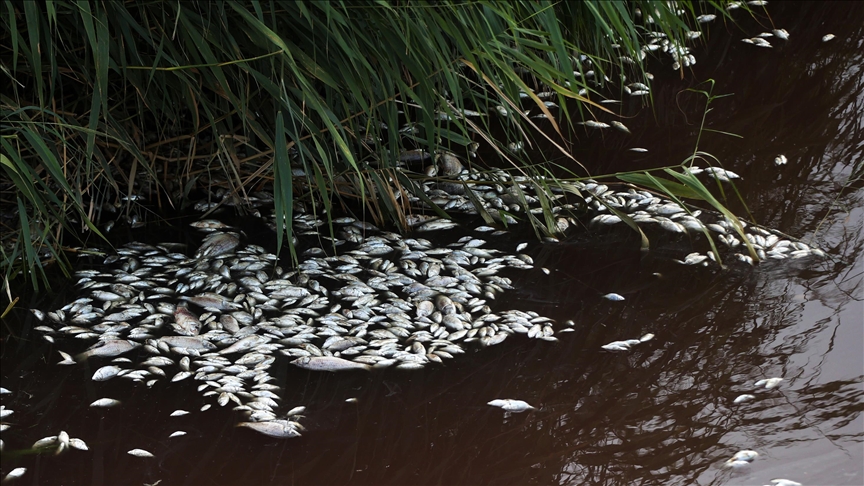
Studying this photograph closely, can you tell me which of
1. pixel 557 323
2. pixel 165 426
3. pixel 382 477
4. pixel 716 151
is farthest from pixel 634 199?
pixel 165 426

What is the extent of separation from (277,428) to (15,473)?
505 millimetres

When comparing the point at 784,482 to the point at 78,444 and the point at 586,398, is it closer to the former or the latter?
the point at 586,398

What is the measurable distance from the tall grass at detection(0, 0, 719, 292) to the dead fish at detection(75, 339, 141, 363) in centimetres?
28

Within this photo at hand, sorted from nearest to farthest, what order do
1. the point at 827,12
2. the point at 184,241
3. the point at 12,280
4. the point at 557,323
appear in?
the point at 557,323
the point at 12,280
the point at 184,241
the point at 827,12

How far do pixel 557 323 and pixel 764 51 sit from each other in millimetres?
2201

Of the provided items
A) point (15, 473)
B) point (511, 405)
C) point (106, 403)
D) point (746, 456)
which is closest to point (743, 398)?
point (746, 456)

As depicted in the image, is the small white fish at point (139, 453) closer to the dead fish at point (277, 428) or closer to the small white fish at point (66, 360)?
the dead fish at point (277, 428)

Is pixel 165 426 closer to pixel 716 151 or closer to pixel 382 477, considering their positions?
pixel 382 477

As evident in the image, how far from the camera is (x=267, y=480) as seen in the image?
158 centimetres

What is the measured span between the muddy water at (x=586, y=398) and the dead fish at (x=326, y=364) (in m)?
0.03

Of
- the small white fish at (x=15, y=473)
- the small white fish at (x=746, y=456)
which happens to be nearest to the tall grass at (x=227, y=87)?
the small white fish at (x=15, y=473)

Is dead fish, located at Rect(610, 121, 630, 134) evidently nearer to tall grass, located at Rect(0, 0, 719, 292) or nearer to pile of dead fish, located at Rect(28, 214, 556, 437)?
tall grass, located at Rect(0, 0, 719, 292)

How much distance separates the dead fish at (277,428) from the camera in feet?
5.57

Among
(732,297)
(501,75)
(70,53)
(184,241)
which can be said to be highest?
(70,53)
